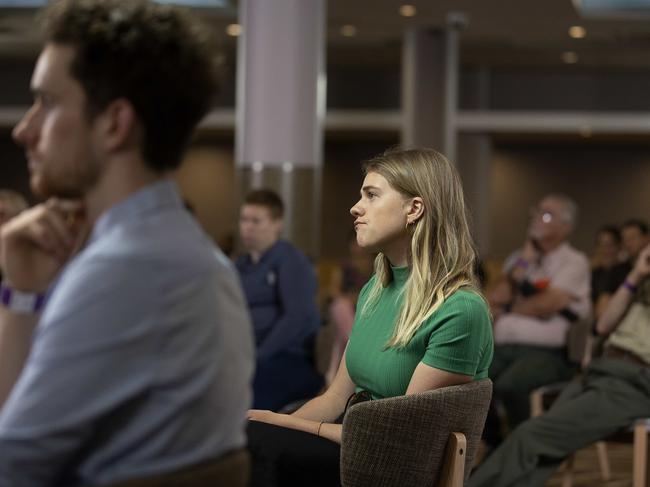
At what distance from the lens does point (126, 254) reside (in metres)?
1.35

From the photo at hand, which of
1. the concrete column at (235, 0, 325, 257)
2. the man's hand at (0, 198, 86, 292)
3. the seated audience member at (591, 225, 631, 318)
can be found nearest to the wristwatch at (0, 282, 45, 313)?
the man's hand at (0, 198, 86, 292)

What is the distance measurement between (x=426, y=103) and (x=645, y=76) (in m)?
3.64

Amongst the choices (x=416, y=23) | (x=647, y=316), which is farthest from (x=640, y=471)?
(x=416, y=23)

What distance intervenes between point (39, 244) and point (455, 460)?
1.11 m

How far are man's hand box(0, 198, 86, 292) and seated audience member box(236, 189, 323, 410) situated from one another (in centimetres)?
315

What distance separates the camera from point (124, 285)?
1.33 metres

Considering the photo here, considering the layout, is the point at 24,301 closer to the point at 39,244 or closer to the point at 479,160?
the point at 39,244

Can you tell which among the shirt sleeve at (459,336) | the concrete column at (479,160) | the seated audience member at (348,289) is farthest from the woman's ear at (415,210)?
the concrete column at (479,160)

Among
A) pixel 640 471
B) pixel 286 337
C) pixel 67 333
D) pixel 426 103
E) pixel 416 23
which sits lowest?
pixel 640 471

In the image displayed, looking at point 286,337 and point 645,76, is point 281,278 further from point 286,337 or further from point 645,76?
point 645,76

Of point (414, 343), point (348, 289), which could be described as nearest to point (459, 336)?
point (414, 343)

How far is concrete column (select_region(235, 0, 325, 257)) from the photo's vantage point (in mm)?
6996

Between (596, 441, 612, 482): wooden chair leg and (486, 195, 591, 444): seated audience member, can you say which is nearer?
(486, 195, 591, 444): seated audience member

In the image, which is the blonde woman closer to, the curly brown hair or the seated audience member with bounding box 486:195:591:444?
the curly brown hair
